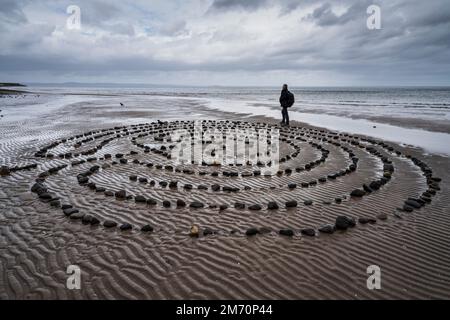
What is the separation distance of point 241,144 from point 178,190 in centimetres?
→ 680

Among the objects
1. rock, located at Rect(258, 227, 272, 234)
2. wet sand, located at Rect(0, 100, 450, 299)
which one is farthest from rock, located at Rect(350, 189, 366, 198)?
rock, located at Rect(258, 227, 272, 234)

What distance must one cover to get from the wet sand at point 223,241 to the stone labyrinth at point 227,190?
0.17ft

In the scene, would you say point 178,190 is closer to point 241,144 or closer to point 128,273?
point 128,273

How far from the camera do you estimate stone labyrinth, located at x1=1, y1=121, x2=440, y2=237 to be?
658 centimetres

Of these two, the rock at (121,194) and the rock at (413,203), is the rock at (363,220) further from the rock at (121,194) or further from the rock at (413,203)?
the rock at (121,194)

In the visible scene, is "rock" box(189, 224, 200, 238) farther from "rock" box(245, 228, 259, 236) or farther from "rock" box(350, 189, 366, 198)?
"rock" box(350, 189, 366, 198)

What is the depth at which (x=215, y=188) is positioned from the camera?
8719mm

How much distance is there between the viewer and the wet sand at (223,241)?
4422 mm

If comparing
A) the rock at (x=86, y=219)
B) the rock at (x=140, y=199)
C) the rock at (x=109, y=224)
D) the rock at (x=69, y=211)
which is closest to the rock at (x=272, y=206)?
the rock at (x=140, y=199)

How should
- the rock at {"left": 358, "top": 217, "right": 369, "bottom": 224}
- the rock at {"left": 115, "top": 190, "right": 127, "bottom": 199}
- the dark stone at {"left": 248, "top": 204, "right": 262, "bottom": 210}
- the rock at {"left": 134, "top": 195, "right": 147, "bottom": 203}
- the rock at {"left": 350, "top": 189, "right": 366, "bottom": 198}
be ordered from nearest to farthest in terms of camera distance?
the rock at {"left": 358, "top": 217, "right": 369, "bottom": 224}, the dark stone at {"left": 248, "top": 204, "right": 262, "bottom": 210}, the rock at {"left": 134, "top": 195, "right": 147, "bottom": 203}, the rock at {"left": 115, "top": 190, "right": 127, "bottom": 199}, the rock at {"left": 350, "top": 189, "right": 366, "bottom": 198}

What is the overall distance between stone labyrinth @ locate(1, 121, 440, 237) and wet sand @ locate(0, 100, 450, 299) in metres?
0.05

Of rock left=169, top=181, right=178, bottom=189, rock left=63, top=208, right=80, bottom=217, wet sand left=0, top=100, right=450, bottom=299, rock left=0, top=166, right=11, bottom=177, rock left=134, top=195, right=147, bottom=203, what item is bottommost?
wet sand left=0, top=100, right=450, bottom=299

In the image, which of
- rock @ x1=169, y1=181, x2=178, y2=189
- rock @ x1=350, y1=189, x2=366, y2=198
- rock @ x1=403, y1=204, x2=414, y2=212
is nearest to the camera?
rock @ x1=403, y1=204, x2=414, y2=212
